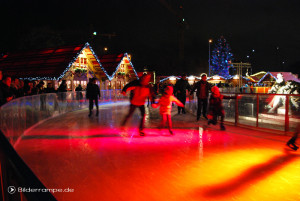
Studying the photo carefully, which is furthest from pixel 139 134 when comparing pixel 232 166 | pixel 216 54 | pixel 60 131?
pixel 216 54

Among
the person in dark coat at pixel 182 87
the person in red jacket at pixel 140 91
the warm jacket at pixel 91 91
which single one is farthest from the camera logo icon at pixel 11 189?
the person in dark coat at pixel 182 87

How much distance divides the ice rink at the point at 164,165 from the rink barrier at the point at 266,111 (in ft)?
1.81

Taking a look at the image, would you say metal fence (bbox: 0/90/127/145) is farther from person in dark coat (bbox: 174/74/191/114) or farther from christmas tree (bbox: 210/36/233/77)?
christmas tree (bbox: 210/36/233/77)

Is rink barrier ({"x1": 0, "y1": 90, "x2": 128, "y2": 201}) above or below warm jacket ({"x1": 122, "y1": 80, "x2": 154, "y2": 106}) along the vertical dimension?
below

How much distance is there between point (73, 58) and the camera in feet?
80.9

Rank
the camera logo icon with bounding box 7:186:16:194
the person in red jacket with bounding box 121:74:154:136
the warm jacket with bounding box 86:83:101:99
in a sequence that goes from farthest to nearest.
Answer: the warm jacket with bounding box 86:83:101:99 < the person in red jacket with bounding box 121:74:154:136 < the camera logo icon with bounding box 7:186:16:194

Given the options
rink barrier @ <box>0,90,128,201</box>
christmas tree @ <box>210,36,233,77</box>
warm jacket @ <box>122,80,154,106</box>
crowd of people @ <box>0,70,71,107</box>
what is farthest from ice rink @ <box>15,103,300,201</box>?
christmas tree @ <box>210,36,233,77</box>

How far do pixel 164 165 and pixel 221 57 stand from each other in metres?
84.9

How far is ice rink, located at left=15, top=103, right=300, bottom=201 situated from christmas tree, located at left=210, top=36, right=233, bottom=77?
79.9 meters

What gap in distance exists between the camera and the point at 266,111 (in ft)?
30.3

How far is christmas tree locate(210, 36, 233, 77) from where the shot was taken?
8594 centimetres

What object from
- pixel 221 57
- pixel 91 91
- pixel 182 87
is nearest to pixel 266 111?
pixel 182 87

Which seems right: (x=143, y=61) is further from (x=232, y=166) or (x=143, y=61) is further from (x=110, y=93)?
A: (x=232, y=166)

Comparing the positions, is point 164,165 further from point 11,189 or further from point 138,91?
point 138,91
